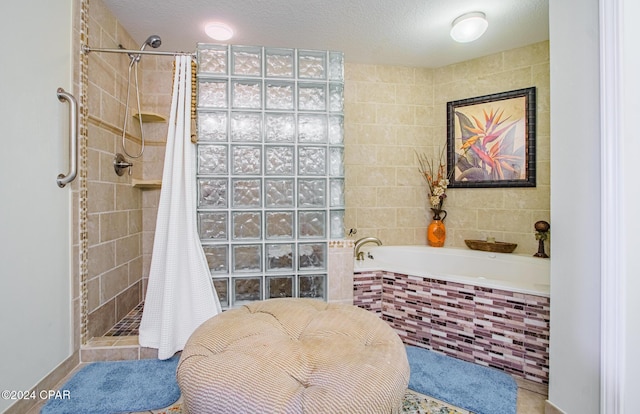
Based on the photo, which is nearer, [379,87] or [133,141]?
[133,141]

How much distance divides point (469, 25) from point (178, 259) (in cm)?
237

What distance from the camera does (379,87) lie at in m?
2.82

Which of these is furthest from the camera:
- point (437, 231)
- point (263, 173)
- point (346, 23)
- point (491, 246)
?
point (437, 231)

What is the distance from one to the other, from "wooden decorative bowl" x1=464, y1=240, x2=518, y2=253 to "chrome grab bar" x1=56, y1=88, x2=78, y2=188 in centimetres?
284

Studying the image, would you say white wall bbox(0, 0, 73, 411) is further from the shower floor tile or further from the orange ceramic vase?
the orange ceramic vase

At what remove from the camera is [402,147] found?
287 cm

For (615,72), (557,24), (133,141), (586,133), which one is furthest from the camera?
(133,141)

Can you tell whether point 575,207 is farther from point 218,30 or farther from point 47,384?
point 47,384

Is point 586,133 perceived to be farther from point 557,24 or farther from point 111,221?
point 111,221

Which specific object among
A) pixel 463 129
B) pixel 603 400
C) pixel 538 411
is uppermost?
pixel 463 129

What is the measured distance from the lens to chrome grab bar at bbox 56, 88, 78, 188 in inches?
57.0

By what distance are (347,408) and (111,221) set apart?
1.96 m

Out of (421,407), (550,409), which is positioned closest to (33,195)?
(421,407)

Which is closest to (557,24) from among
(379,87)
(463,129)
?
(463,129)
